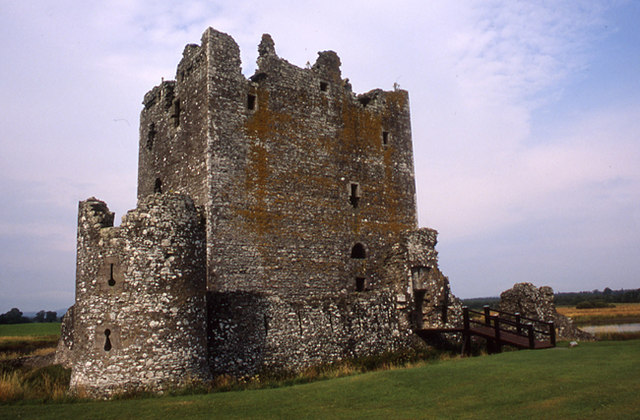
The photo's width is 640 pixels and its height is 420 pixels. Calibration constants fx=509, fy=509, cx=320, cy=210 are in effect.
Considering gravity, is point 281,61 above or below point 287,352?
above

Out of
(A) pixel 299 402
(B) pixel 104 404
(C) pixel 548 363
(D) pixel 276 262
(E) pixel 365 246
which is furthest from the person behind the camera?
(E) pixel 365 246

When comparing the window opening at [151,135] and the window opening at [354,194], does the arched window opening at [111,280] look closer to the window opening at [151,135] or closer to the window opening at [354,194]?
the window opening at [151,135]

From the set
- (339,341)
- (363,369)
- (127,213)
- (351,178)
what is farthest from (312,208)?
(127,213)

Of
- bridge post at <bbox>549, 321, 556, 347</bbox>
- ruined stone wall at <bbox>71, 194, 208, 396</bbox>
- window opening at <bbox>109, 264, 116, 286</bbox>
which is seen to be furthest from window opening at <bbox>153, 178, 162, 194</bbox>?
bridge post at <bbox>549, 321, 556, 347</bbox>

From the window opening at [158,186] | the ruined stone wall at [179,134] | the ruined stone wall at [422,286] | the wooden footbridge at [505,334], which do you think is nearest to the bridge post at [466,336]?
the wooden footbridge at [505,334]

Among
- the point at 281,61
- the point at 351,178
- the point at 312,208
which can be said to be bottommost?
the point at 312,208

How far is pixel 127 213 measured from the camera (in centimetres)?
1183

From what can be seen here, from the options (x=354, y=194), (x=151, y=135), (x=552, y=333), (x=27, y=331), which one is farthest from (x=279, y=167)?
(x=27, y=331)

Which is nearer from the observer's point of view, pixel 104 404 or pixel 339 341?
pixel 104 404

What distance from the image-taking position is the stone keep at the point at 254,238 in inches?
448

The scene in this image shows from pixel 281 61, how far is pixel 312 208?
5626 mm

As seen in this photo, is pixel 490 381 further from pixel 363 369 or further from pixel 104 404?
pixel 104 404

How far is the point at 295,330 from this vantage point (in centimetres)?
1479

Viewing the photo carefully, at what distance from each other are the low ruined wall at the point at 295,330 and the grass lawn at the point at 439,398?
10.5ft
